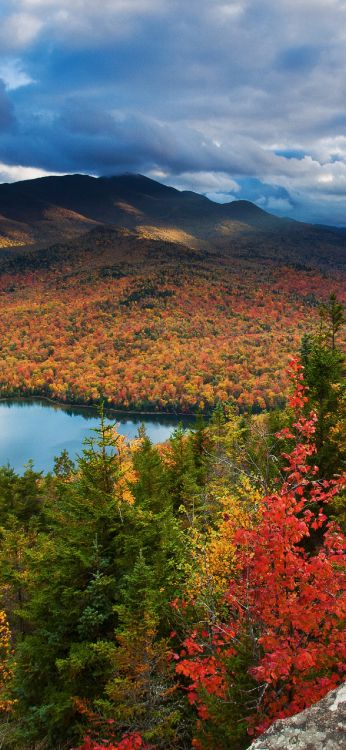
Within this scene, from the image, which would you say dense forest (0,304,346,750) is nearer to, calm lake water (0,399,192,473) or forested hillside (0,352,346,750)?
forested hillside (0,352,346,750)

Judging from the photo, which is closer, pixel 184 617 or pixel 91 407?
pixel 184 617

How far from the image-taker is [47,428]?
143750 mm

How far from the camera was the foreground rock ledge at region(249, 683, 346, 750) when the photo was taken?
3.80 m

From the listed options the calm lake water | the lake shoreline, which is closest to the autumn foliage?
the calm lake water

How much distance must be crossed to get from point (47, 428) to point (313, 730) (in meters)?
146

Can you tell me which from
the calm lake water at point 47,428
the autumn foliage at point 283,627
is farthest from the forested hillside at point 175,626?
the calm lake water at point 47,428

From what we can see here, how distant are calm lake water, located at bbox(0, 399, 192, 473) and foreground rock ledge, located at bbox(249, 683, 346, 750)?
10660 centimetres

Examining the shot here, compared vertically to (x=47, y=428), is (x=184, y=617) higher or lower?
higher

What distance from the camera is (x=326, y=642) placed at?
7.55m

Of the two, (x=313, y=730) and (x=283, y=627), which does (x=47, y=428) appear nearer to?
(x=283, y=627)

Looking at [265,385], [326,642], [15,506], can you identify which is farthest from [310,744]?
[265,385]

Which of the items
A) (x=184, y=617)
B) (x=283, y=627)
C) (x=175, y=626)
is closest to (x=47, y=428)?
(x=175, y=626)

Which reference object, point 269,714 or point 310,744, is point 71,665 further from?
point 310,744

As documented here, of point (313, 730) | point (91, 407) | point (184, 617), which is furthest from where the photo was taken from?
point (91, 407)
